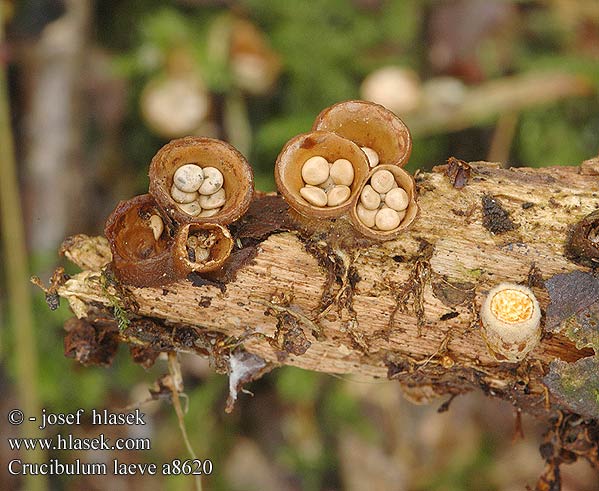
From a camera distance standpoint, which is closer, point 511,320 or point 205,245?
point 511,320

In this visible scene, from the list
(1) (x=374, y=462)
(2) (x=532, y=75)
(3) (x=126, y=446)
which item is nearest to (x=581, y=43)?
(2) (x=532, y=75)

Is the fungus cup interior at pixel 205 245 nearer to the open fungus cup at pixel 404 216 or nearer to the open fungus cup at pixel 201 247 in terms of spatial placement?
the open fungus cup at pixel 201 247

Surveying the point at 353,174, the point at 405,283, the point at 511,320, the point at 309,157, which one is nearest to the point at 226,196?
the point at 309,157

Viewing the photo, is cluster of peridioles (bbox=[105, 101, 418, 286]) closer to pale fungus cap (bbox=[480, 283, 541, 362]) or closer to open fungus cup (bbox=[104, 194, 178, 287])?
open fungus cup (bbox=[104, 194, 178, 287])

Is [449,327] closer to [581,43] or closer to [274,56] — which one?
[274,56]

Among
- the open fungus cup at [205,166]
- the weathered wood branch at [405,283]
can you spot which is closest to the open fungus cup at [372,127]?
the weathered wood branch at [405,283]

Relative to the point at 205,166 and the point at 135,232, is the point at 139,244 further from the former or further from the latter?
the point at 205,166

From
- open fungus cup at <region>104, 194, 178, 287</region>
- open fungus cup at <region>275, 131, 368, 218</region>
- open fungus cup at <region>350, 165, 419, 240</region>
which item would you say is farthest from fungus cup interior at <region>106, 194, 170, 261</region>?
open fungus cup at <region>350, 165, 419, 240</region>
